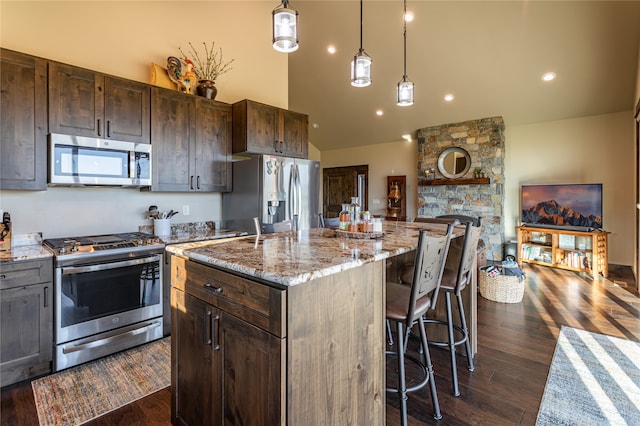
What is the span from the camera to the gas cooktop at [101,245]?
2289 millimetres

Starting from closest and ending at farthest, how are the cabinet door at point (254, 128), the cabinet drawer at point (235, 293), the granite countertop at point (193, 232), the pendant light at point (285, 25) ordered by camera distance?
the cabinet drawer at point (235, 293), the pendant light at point (285, 25), the granite countertop at point (193, 232), the cabinet door at point (254, 128)

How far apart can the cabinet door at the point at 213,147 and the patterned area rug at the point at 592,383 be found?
3.36 meters

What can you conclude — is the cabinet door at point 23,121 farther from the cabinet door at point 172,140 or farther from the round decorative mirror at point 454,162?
the round decorative mirror at point 454,162

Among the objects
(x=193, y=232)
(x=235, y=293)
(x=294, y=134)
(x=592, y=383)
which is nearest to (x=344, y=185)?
(x=294, y=134)

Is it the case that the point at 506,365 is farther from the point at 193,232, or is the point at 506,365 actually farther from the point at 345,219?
the point at 193,232

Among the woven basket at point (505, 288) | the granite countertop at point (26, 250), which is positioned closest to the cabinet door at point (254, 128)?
the granite countertop at point (26, 250)

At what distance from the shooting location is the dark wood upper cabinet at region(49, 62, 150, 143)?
2445mm

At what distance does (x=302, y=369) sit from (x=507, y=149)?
6.71m

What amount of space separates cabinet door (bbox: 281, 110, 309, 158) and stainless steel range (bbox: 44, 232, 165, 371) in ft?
6.43

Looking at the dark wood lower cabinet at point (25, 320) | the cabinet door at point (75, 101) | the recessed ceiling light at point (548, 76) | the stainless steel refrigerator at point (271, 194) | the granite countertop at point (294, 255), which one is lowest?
the dark wood lower cabinet at point (25, 320)

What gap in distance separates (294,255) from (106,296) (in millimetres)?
1908

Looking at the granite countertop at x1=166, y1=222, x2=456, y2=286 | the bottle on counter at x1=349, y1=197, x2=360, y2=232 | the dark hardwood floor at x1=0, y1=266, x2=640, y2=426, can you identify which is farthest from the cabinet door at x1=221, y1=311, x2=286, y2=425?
the bottle on counter at x1=349, y1=197, x2=360, y2=232

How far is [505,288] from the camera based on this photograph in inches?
146

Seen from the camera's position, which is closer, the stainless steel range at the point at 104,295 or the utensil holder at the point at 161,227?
the stainless steel range at the point at 104,295
